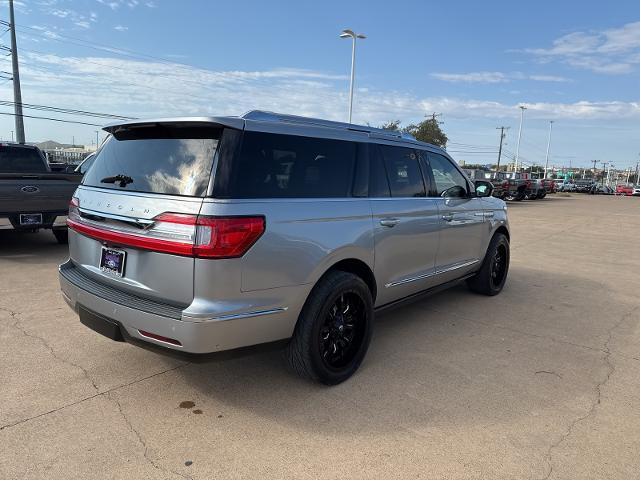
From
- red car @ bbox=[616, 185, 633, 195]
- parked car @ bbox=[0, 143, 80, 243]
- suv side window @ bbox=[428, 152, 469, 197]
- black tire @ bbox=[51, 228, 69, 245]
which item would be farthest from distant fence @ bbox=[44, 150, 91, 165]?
red car @ bbox=[616, 185, 633, 195]

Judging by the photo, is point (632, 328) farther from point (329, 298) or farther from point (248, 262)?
point (248, 262)

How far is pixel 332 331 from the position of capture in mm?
3492

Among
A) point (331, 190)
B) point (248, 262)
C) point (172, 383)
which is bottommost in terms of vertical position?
point (172, 383)

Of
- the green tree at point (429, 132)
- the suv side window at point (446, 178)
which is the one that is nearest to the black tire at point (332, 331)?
the suv side window at point (446, 178)

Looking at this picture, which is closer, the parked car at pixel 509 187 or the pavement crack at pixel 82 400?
the pavement crack at pixel 82 400

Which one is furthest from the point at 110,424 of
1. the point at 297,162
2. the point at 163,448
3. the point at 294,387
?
the point at 297,162

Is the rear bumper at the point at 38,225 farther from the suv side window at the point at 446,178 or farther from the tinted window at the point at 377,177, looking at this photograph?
the suv side window at the point at 446,178

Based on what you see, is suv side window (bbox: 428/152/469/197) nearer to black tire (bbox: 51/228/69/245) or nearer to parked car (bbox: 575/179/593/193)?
black tire (bbox: 51/228/69/245)

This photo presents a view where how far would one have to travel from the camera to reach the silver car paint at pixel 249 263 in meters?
2.71

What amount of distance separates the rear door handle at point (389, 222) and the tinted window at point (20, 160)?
7.67 meters

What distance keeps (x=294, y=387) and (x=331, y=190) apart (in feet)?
4.68

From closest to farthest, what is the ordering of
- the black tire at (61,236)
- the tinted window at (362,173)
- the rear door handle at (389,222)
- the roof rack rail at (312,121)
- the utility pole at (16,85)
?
the roof rack rail at (312,121)
the tinted window at (362,173)
the rear door handle at (389,222)
the black tire at (61,236)
the utility pole at (16,85)

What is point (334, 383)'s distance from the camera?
11.5 feet

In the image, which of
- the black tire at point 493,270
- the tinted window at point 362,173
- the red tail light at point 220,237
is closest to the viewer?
the red tail light at point 220,237
